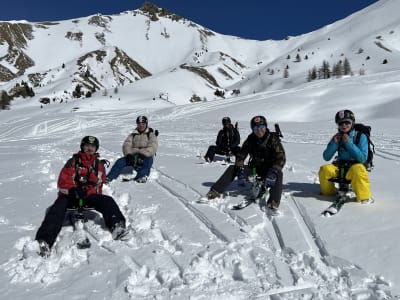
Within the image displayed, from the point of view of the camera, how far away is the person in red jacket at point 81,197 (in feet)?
17.7

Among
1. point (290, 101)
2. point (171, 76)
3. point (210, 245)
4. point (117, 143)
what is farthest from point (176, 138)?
point (171, 76)

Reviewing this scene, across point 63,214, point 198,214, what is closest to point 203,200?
point 198,214

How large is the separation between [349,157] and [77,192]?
483 centimetres

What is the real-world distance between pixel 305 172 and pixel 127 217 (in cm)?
528

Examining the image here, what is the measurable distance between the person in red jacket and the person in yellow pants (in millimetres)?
3921

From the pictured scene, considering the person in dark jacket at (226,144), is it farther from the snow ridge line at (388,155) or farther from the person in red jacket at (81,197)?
the person in red jacket at (81,197)

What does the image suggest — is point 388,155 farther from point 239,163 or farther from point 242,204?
point 242,204

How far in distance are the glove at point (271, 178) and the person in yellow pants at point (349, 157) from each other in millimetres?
1119

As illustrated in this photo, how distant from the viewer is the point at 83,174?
21.4 feet

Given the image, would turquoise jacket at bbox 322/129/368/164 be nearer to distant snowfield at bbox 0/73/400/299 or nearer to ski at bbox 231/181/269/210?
distant snowfield at bbox 0/73/400/299

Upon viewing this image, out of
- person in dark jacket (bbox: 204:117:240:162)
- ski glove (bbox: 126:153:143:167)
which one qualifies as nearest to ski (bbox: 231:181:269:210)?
ski glove (bbox: 126:153:143:167)

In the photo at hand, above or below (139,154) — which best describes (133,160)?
below

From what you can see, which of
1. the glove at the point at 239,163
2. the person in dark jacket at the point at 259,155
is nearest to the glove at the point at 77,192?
the person in dark jacket at the point at 259,155

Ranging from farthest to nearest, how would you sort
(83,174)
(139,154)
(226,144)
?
(226,144) → (139,154) → (83,174)
